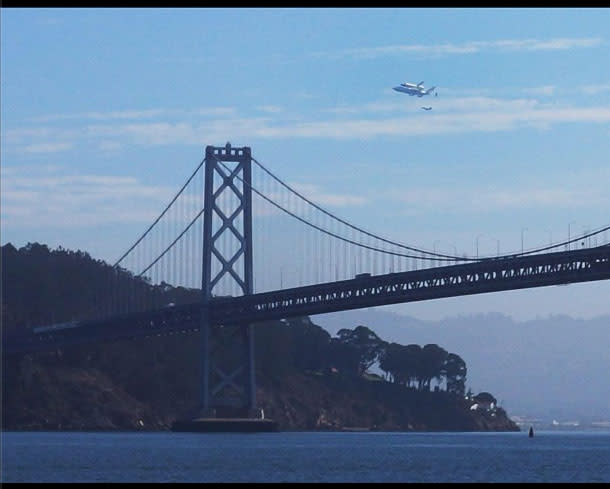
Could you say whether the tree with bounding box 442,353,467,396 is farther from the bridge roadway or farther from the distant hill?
the bridge roadway

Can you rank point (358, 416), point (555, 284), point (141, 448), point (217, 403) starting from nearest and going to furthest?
point (141, 448) < point (555, 284) < point (217, 403) < point (358, 416)

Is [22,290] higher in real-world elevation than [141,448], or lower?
higher

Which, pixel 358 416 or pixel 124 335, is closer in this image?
pixel 124 335

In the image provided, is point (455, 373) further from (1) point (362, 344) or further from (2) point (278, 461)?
(2) point (278, 461)

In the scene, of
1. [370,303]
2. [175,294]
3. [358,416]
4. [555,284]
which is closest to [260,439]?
[370,303]

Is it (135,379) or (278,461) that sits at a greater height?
(135,379)

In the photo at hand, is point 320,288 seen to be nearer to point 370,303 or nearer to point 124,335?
point 370,303

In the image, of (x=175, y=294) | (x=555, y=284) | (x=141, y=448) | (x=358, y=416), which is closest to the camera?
(x=141, y=448)

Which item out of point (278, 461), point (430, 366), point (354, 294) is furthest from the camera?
point (430, 366)

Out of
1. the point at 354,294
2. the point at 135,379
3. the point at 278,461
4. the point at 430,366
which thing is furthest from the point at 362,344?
the point at 278,461

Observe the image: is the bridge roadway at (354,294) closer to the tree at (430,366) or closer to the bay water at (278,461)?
the bay water at (278,461)
